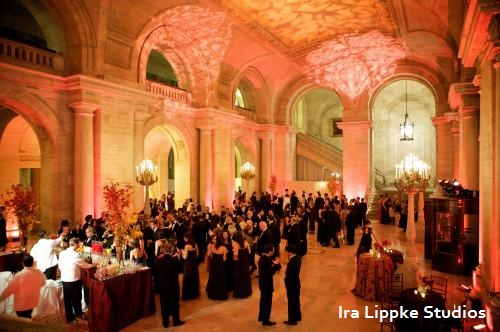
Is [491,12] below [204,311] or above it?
above

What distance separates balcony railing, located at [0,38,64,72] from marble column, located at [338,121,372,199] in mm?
14533

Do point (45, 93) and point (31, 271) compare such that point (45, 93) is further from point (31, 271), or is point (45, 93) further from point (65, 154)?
point (31, 271)

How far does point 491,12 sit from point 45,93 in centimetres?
1063

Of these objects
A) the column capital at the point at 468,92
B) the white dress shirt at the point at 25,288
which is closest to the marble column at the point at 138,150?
the white dress shirt at the point at 25,288

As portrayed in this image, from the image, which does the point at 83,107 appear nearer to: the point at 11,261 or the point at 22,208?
the point at 22,208

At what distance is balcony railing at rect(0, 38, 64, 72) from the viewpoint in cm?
930

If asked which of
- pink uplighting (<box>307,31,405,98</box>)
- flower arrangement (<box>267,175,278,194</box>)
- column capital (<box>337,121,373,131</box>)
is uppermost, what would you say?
pink uplighting (<box>307,31,405,98</box>)

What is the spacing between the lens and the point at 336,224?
40.4 feet

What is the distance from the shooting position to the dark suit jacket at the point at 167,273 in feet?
19.4

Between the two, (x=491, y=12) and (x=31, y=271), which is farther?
(x=31, y=271)

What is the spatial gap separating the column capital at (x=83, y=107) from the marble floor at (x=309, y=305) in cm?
578

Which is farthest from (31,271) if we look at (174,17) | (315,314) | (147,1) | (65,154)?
(174,17)

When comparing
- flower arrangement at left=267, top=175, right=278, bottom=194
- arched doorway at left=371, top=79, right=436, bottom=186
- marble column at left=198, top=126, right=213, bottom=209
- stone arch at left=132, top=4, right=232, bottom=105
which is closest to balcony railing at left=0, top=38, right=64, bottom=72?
stone arch at left=132, top=4, right=232, bottom=105

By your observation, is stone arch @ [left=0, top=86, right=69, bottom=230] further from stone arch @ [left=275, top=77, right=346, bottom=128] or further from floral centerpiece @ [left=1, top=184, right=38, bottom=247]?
stone arch @ [left=275, top=77, right=346, bottom=128]
